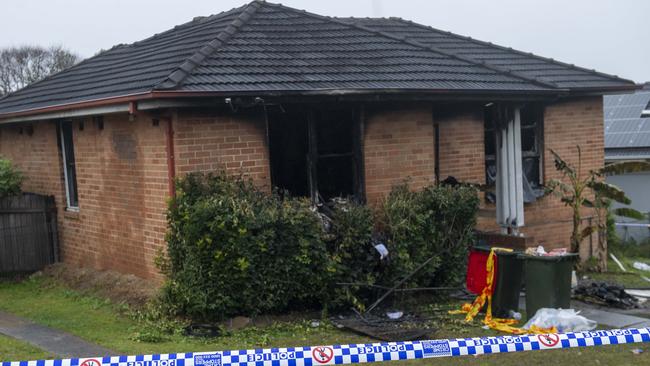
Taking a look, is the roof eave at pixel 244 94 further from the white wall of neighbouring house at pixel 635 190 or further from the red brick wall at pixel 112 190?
the white wall of neighbouring house at pixel 635 190

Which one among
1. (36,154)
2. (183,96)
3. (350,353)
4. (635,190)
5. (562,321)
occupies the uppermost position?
(183,96)

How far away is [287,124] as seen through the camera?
1131 centimetres

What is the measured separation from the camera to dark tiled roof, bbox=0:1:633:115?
431 inches

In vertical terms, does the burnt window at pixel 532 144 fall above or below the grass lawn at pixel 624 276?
above

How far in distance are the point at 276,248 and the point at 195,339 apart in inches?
58.9

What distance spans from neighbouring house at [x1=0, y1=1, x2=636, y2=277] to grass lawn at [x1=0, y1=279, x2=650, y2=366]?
114 cm

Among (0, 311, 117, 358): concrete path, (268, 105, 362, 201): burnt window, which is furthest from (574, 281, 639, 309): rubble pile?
(0, 311, 117, 358): concrete path

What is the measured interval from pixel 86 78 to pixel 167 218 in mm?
5452

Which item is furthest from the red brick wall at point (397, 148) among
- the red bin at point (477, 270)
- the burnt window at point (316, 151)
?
the red bin at point (477, 270)

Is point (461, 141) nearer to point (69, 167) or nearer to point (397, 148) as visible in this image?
point (397, 148)

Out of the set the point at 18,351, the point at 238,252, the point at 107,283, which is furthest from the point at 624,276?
the point at 18,351

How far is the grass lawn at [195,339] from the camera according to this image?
8219mm

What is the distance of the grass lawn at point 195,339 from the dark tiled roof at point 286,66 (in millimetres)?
3060

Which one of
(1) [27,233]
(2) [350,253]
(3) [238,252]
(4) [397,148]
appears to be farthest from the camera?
(1) [27,233]
